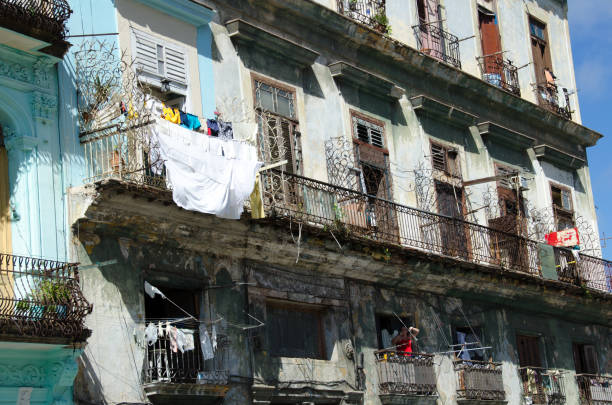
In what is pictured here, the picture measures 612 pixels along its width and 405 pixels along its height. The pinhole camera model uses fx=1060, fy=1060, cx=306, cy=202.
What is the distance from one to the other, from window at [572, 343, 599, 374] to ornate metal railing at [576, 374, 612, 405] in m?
0.40

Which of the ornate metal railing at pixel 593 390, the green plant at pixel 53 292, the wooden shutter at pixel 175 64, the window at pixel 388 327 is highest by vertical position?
the wooden shutter at pixel 175 64

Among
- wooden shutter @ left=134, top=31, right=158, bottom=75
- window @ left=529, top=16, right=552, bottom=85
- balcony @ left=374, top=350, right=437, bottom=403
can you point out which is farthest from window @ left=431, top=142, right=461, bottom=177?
wooden shutter @ left=134, top=31, right=158, bottom=75

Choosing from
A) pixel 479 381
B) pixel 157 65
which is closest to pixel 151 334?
pixel 157 65

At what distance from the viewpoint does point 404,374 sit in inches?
682

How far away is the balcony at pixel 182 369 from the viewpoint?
43.6ft

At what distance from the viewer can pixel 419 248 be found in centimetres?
1848

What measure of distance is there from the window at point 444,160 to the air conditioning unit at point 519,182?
1198mm

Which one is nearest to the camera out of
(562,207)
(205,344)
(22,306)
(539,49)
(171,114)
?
(22,306)

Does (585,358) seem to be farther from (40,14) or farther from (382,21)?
(40,14)

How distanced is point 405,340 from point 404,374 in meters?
0.68

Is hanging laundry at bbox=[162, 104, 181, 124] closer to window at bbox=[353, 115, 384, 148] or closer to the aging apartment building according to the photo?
the aging apartment building

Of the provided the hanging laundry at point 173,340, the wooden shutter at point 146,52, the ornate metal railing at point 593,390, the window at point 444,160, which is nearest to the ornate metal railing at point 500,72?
the window at point 444,160

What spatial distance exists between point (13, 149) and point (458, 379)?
9.20 meters

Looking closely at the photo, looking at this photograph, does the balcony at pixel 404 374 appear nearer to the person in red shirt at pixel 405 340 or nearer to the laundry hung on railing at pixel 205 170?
the person in red shirt at pixel 405 340
